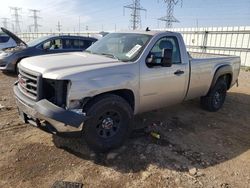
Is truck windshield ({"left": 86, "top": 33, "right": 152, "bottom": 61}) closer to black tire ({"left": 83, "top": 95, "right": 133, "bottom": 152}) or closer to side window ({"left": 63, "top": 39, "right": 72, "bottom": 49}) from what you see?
black tire ({"left": 83, "top": 95, "right": 133, "bottom": 152})

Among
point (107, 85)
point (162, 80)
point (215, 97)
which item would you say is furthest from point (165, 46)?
point (215, 97)

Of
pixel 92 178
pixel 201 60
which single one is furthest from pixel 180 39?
pixel 92 178

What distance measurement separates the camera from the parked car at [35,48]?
9188 millimetres

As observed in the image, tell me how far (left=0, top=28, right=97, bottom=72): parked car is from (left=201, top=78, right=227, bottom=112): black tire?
20.2ft

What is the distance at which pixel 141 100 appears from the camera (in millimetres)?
4145

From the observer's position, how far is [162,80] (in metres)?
4.34

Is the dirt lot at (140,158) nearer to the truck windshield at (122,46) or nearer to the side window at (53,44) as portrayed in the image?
the truck windshield at (122,46)

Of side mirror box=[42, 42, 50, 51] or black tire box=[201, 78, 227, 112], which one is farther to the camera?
side mirror box=[42, 42, 50, 51]

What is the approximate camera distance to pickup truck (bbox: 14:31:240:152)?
3232 millimetres

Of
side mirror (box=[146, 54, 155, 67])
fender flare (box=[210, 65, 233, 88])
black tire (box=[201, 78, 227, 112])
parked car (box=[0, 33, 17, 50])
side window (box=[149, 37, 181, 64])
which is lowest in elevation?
black tire (box=[201, 78, 227, 112])

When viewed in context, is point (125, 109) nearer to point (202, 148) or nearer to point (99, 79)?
point (99, 79)

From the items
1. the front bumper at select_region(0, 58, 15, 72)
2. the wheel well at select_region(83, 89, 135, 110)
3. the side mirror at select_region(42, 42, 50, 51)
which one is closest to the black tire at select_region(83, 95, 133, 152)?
the wheel well at select_region(83, 89, 135, 110)

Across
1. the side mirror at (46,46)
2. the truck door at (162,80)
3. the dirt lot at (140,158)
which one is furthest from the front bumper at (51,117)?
the side mirror at (46,46)

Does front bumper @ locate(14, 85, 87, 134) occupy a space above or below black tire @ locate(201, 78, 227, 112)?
above
